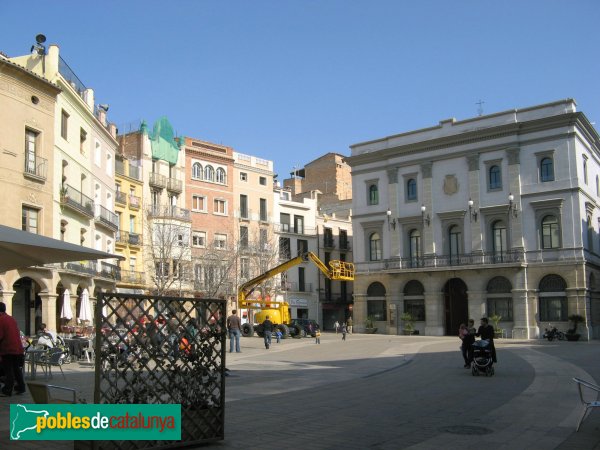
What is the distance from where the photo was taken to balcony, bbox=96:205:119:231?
3749cm

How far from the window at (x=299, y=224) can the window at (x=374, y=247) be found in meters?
12.1

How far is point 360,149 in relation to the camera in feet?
192

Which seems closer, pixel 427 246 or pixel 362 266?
pixel 427 246

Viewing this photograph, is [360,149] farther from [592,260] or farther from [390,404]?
[390,404]

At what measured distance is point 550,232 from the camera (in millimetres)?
47438

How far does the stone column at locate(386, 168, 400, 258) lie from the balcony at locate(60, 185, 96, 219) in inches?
1061

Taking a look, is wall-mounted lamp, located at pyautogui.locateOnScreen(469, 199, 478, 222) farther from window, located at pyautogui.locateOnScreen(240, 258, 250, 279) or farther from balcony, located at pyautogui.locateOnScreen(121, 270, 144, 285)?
balcony, located at pyautogui.locateOnScreen(121, 270, 144, 285)

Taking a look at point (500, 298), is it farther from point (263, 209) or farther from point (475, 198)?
point (263, 209)

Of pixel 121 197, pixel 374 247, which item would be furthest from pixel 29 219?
pixel 374 247

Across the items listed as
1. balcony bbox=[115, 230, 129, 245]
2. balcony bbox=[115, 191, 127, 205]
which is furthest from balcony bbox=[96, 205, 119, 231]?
balcony bbox=[115, 191, 127, 205]

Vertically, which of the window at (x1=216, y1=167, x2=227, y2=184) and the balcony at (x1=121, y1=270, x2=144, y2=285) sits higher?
the window at (x1=216, y1=167, x2=227, y2=184)

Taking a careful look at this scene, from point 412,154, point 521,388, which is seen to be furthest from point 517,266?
point 521,388

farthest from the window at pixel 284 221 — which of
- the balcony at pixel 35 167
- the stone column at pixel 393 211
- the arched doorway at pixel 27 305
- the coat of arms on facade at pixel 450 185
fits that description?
the balcony at pixel 35 167

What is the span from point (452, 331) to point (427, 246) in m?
7.14
